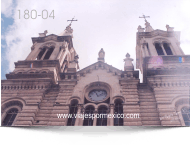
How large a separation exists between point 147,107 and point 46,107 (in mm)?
8442

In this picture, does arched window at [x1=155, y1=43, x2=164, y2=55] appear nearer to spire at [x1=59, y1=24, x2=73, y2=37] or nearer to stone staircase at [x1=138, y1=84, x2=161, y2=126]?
stone staircase at [x1=138, y1=84, x2=161, y2=126]

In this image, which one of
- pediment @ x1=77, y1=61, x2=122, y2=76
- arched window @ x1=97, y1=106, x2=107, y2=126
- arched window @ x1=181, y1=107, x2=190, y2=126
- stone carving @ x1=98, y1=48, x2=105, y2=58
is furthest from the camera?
stone carving @ x1=98, y1=48, x2=105, y2=58

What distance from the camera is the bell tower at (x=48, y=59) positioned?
21.5 m

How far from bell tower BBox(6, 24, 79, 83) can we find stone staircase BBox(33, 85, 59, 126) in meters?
1.92

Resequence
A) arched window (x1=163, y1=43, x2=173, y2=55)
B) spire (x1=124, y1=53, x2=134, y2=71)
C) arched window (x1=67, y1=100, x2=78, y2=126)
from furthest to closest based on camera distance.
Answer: arched window (x1=163, y1=43, x2=173, y2=55)
spire (x1=124, y1=53, x2=134, y2=71)
arched window (x1=67, y1=100, x2=78, y2=126)

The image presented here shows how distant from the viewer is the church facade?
15961 mm

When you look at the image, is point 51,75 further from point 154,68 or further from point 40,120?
point 154,68

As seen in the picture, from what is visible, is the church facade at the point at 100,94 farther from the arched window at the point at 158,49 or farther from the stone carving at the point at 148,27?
the stone carving at the point at 148,27

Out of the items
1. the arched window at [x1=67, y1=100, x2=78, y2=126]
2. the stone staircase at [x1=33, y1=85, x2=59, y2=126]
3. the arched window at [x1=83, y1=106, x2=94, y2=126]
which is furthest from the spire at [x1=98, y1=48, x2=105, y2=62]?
the arched window at [x1=83, y1=106, x2=94, y2=126]

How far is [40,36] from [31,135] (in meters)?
22.0

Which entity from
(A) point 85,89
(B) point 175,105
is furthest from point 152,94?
(A) point 85,89

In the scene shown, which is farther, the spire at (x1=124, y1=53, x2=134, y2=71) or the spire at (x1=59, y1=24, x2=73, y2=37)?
the spire at (x1=59, y1=24, x2=73, y2=37)

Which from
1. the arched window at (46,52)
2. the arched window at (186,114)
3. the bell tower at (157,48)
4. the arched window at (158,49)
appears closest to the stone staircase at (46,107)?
the arched window at (46,52)

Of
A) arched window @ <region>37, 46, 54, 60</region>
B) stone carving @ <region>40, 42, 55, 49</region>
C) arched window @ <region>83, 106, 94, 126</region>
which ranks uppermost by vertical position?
stone carving @ <region>40, 42, 55, 49</region>
